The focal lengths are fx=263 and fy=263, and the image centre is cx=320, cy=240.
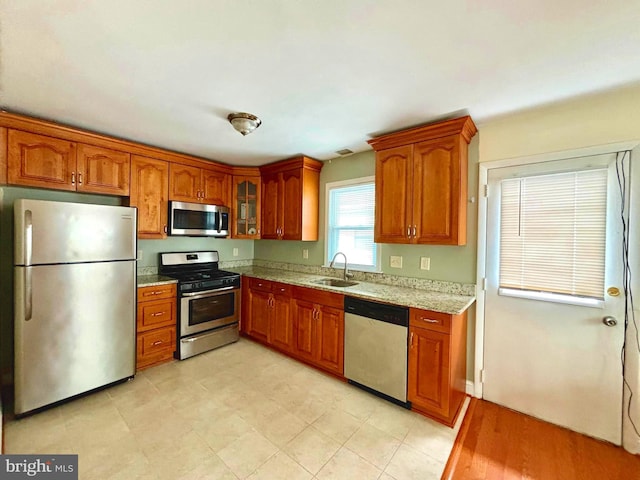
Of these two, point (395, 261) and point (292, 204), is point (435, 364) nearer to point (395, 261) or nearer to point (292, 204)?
point (395, 261)

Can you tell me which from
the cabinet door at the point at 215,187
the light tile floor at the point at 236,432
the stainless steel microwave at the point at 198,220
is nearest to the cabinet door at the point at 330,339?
the light tile floor at the point at 236,432

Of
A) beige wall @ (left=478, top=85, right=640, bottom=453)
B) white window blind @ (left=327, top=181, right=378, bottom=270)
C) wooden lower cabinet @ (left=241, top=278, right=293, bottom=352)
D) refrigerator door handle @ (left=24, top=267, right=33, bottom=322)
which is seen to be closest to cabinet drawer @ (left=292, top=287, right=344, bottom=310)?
wooden lower cabinet @ (left=241, top=278, right=293, bottom=352)

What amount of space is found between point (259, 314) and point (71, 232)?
2.05 m

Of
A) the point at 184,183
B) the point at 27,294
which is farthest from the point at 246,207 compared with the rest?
the point at 27,294

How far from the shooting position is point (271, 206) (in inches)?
147

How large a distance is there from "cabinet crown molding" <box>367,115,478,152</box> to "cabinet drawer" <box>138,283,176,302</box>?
8.79ft

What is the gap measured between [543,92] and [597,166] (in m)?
0.67

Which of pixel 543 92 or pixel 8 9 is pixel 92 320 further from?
pixel 543 92

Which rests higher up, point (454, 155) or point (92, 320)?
point (454, 155)

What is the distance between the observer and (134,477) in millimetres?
1549

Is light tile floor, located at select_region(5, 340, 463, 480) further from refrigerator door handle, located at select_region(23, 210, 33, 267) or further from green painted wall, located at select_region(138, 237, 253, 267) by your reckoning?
green painted wall, located at select_region(138, 237, 253, 267)

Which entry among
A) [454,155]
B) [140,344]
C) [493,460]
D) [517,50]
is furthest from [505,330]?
[140,344]

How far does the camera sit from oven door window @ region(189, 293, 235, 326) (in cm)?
308

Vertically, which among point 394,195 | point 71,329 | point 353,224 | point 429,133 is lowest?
point 71,329
